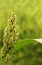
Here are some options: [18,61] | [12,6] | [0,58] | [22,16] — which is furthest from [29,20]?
[0,58]

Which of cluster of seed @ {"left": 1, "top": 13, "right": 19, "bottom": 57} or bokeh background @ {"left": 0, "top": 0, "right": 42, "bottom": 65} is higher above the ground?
bokeh background @ {"left": 0, "top": 0, "right": 42, "bottom": 65}

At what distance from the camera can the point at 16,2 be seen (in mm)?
3160

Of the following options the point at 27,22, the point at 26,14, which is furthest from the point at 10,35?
the point at 26,14

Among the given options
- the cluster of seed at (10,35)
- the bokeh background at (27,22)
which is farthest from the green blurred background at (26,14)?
the cluster of seed at (10,35)

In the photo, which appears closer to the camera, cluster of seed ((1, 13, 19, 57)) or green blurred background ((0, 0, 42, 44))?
cluster of seed ((1, 13, 19, 57))

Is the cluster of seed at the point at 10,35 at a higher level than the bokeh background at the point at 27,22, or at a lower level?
lower

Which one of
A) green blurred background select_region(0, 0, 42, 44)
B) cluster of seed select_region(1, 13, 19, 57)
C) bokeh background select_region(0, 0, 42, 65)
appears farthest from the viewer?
green blurred background select_region(0, 0, 42, 44)

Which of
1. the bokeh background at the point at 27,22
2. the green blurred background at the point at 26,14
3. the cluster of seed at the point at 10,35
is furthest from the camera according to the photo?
the green blurred background at the point at 26,14

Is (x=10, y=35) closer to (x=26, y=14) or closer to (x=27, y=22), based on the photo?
(x=27, y=22)

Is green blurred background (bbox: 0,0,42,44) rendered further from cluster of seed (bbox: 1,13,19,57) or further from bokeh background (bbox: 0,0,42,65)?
cluster of seed (bbox: 1,13,19,57)

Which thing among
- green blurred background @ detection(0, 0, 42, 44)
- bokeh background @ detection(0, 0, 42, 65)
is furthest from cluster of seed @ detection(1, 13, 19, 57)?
green blurred background @ detection(0, 0, 42, 44)

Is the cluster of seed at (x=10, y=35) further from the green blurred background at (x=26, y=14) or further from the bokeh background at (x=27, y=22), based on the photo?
the green blurred background at (x=26, y=14)

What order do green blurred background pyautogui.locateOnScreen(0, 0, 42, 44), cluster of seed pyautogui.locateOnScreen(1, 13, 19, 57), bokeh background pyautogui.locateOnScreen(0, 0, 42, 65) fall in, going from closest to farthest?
cluster of seed pyautogui.locateOnScreen(1, 13, 19, 57)
bokeh background pyautogui.locateOnScreen(0, 0, 42, 65)
green blurred background pyautogui.locateOnScreen(0, 0, 42, 44)

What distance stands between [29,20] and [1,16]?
0.35m
